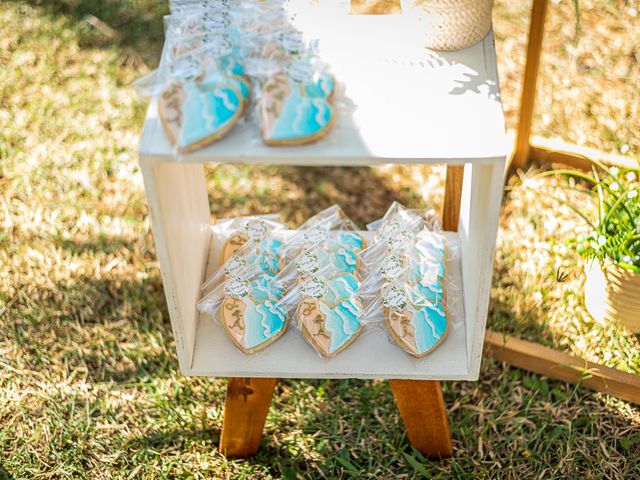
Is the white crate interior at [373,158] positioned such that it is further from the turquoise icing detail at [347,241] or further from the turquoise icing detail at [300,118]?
the turquoise icing detail at [347,241]

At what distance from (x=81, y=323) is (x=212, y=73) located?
1063 millimetres

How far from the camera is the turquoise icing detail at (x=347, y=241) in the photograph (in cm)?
171

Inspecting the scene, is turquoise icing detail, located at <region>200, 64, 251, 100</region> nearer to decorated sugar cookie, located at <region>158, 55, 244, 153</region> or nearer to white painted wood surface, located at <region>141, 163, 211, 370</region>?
decorated sugar cookie, located at <region>158, 55, 244, 153</region>

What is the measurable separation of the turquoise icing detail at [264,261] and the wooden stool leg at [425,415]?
336mm

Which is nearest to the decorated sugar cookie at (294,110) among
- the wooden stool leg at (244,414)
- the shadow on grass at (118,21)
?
the wooden stool leg at (244,414)

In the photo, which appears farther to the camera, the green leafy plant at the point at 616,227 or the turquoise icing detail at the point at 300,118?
the green leafy plant at the point at 616,227

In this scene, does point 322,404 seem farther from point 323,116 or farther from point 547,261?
point 323,116

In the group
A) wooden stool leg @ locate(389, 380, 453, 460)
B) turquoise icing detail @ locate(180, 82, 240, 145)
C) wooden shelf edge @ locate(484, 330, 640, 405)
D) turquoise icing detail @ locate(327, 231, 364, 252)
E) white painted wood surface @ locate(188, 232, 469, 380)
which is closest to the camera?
turquoise icing detail @ locate(180, 82, 240, 145)

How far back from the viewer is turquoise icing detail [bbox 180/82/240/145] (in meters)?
1.19

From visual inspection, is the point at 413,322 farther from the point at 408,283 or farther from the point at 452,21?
the point at 452,21

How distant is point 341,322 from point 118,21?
199cm

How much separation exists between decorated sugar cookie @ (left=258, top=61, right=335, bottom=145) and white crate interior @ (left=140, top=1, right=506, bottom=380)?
0.02 meters

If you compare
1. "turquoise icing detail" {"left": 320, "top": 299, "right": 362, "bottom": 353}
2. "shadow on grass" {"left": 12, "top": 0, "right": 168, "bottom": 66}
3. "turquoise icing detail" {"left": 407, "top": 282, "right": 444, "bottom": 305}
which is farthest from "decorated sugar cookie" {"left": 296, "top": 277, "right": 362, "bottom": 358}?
"shadow on grass" {"left": 12, "top": 0, "right": 168, "bottom": 66}

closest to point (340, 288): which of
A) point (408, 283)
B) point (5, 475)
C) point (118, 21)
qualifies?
point (408, 283)
